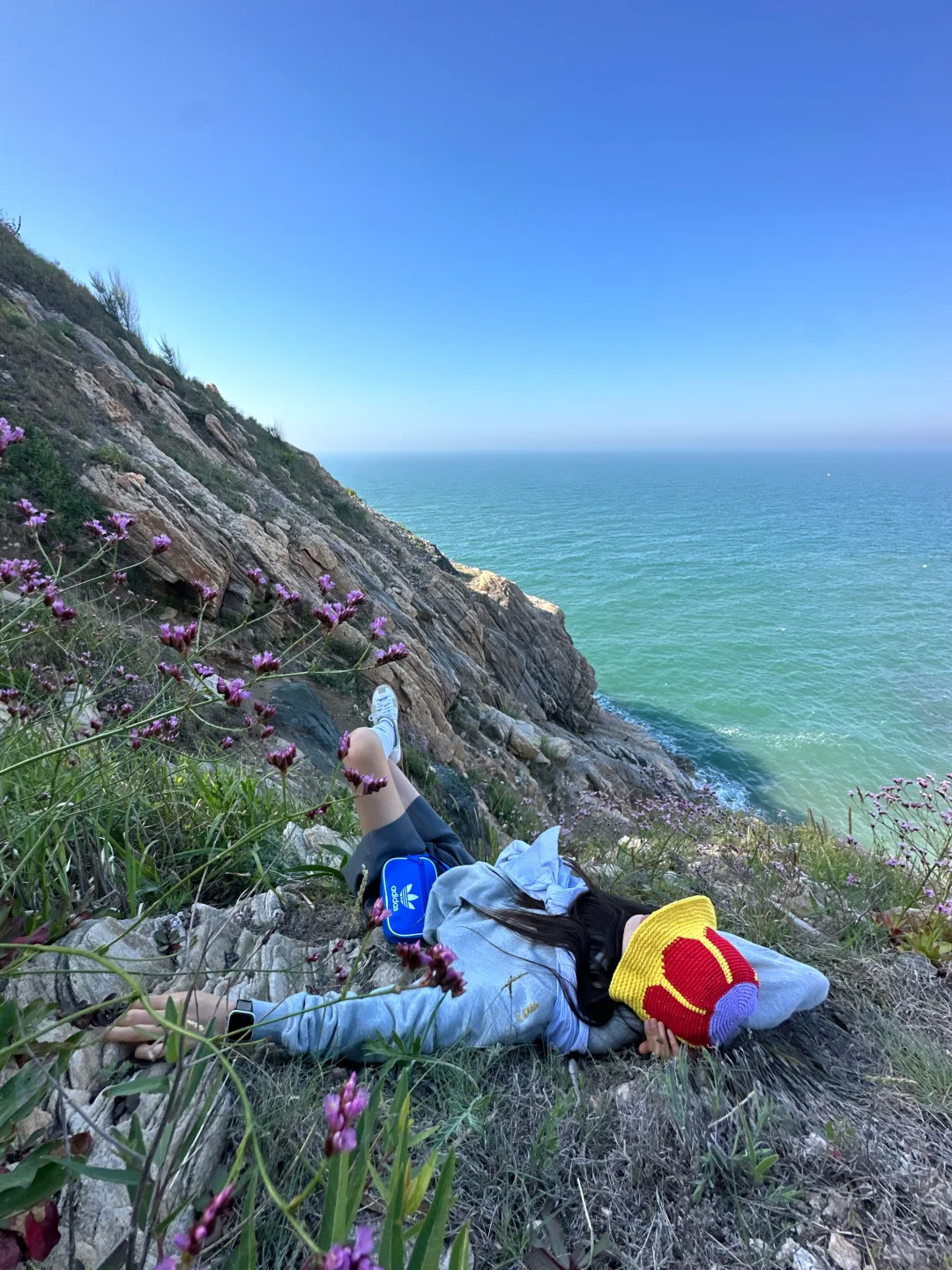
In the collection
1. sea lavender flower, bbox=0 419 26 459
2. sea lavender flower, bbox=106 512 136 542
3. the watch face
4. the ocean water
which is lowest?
the ocean water

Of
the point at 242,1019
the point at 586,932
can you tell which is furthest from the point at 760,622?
the point at 242,1019

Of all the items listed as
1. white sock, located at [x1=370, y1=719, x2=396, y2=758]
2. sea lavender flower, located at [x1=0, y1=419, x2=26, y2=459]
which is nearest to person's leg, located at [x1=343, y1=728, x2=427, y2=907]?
white sock, located at [x1=370, y1=719, x2=396, y2=758]

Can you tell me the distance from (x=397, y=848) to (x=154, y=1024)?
1.33 meters

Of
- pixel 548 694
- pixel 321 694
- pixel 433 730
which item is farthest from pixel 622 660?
pixel 321 694

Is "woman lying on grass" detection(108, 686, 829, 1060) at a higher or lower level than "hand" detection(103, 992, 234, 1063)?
lower

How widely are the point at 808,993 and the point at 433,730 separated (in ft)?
25.6

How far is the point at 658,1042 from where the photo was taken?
2.03 m

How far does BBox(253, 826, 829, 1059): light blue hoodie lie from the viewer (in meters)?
1.82

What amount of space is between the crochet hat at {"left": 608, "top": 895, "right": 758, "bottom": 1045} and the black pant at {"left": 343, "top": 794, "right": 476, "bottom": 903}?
46.3 inches

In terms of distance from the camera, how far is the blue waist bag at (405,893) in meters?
2.70

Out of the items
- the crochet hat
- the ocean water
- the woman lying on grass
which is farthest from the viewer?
the ocean water

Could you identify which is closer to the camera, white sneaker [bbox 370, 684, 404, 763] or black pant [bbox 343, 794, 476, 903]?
black pant [bbox 343, 794, 476, 903]

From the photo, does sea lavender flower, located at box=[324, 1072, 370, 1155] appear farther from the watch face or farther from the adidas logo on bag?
the adidas logo on bag

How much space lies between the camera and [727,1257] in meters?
1.34
